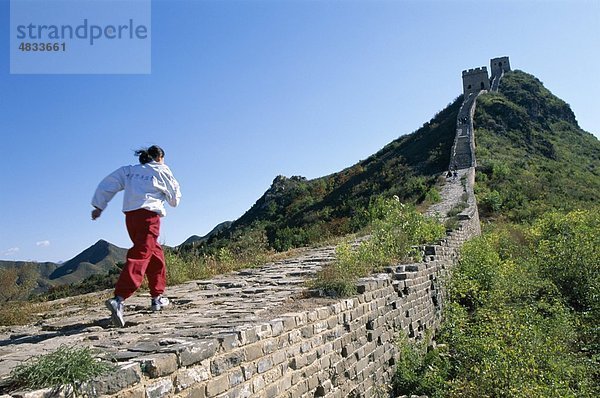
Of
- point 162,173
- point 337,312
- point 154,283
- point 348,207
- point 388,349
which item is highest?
point 348,207

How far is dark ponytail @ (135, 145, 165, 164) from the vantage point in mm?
4507

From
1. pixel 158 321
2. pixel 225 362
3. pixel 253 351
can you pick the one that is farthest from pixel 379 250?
pixel 225 362

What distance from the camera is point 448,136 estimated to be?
1582 inches

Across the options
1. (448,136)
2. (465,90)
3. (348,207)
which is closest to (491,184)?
(348,207)

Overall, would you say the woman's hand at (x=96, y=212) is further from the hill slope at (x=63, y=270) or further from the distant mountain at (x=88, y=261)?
the distant mountain at (x=88, y=261)

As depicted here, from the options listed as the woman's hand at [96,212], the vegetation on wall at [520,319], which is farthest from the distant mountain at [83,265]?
the woman's hand at [96,212]

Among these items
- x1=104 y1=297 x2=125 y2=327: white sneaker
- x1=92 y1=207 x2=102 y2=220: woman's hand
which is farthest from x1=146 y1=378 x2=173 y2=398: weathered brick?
x1=92 y1=207 x2=102 y2=220: woman's hand

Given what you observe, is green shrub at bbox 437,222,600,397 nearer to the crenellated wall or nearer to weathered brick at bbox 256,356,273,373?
the crenellated wall

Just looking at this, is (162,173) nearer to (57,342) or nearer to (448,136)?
(57,342)

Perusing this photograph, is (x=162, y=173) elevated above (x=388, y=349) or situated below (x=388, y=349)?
above

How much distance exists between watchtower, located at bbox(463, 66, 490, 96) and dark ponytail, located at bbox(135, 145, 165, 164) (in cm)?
5783

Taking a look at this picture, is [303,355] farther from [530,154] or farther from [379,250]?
[530,154]

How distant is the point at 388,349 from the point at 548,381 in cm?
180

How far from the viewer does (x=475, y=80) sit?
190 feet
